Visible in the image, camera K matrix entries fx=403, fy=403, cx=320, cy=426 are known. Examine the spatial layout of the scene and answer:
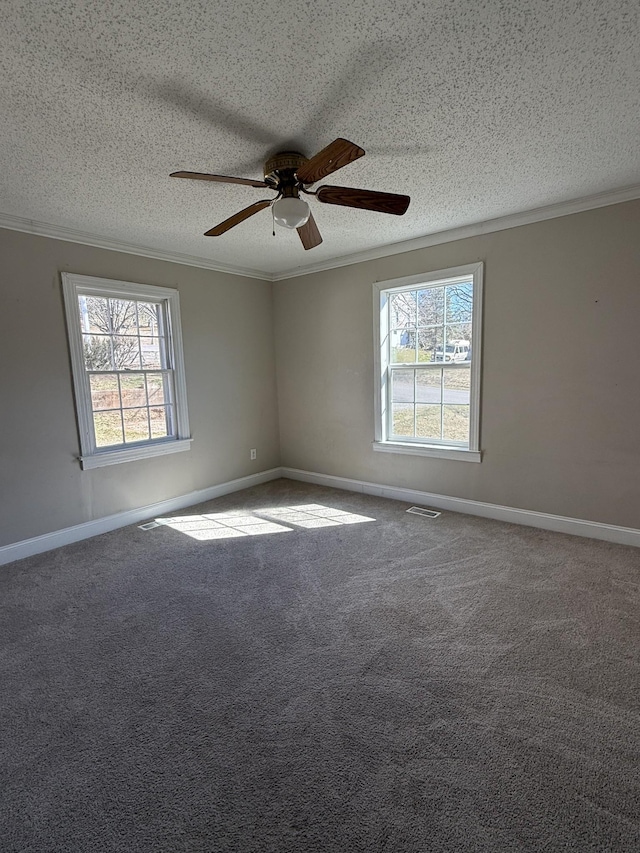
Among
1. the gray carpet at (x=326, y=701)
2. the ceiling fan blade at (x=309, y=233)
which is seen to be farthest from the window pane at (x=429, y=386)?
the ceiling fan blade at (x=309, y=233)

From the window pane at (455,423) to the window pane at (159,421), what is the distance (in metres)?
2.79

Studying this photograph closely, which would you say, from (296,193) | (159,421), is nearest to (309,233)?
(296,193)

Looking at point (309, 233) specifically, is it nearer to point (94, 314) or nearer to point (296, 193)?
point (296, 193)

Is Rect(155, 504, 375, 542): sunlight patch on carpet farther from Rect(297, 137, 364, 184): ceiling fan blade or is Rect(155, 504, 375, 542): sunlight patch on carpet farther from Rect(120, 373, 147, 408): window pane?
Rect(297, 137, 364, 184): ceiling fan blade

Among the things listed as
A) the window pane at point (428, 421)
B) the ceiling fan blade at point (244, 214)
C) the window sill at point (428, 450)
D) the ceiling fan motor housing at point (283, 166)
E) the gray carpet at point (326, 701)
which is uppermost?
the ceiling fan motor housing at point (283, 166)

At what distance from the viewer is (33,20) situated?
4.41 feet

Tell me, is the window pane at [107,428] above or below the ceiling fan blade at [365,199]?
below

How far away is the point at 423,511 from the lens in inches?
151

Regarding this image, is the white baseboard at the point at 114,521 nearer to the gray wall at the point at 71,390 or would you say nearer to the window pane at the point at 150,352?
the gray wall at the point at 71,390

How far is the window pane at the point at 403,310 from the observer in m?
3.99

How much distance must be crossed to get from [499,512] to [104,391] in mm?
3693

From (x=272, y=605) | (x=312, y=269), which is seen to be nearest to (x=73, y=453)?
(x=272, y=605)

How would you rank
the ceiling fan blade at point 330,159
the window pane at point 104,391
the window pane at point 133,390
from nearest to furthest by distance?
the ceiling fan blade at point 330,159 → the window pane at point 104,391 → the window pane at point 133,390

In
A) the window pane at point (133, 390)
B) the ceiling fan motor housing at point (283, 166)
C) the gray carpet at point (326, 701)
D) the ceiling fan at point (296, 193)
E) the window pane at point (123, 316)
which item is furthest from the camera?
the window pane at point (133, 390)
